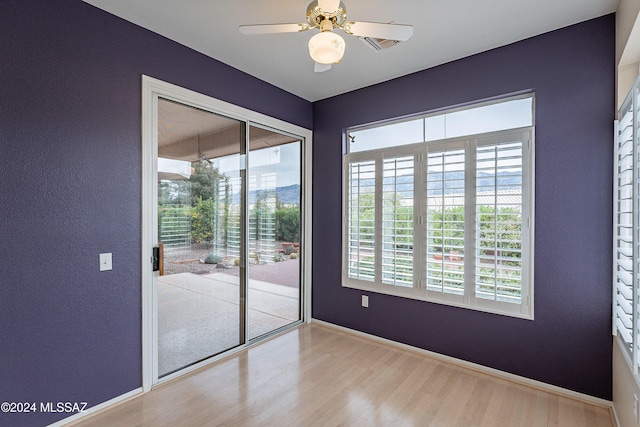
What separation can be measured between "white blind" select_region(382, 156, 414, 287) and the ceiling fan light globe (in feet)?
5.45

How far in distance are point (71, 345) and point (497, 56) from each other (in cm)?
376

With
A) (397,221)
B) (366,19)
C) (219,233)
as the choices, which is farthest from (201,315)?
(366,19)

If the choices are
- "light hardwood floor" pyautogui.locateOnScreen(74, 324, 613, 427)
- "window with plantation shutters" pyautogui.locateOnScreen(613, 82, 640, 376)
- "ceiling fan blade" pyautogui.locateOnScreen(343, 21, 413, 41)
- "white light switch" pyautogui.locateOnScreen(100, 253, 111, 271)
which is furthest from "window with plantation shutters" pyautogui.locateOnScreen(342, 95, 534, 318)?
"white light switch" pyautogui.locateOnScreen(100, 253, 111, 271)

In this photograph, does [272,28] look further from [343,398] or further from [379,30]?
[343,398]

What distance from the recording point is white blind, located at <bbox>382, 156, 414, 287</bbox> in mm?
3066

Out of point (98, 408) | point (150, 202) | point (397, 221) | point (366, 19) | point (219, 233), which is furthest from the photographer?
point (397, 221)

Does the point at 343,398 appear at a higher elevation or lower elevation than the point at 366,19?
lower

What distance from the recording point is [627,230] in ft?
6.11

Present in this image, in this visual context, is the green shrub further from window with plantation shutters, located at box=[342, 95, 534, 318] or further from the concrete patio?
window with plantation shutters, located at box=[342, 95, 534, 318]

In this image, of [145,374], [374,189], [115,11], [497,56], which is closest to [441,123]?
[497,56]

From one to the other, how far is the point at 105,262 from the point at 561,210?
326 centimetres

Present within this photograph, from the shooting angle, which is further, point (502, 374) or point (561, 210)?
point (502, 374)

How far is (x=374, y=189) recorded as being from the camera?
3322 mm

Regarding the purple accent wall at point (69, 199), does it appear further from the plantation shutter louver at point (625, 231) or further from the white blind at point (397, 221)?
the plantation shutter louver at point (625, 231)
